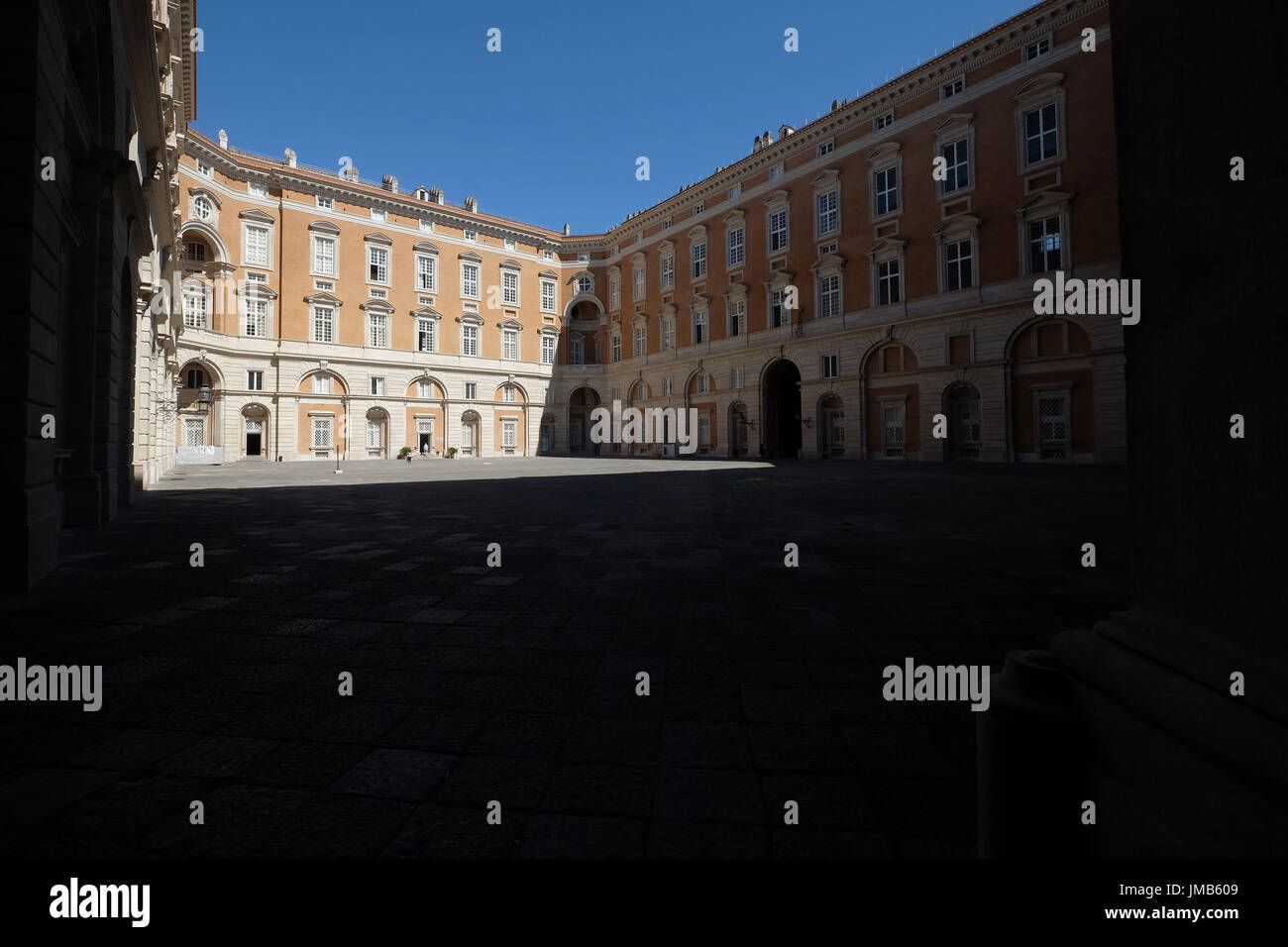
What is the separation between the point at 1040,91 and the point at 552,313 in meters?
35.3

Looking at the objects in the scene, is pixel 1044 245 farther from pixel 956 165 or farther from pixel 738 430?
pixel 738 430

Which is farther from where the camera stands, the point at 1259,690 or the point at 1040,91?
the point at 1040,91

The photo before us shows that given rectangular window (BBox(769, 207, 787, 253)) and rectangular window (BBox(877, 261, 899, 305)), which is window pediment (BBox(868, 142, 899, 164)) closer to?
rectangular window (BBox(877, 261, 899, 305))

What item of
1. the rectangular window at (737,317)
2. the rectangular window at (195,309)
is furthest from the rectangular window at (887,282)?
Result: the rectangular window at (195,309)

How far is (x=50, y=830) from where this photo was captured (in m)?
1.94

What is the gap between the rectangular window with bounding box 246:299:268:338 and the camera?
126 feet

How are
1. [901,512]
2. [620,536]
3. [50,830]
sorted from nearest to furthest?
[50,830]
[620,536]
[901,512]

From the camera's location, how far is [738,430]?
40156mm

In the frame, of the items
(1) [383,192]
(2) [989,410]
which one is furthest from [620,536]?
(1) [383,192]

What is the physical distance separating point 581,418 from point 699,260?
56.9ft

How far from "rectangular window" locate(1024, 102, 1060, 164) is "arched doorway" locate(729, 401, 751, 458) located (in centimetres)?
1915

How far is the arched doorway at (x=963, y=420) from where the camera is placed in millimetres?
28406
